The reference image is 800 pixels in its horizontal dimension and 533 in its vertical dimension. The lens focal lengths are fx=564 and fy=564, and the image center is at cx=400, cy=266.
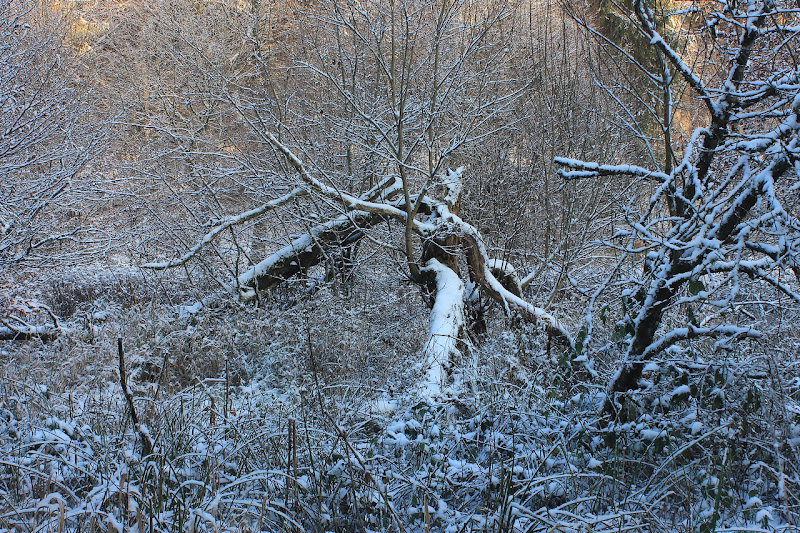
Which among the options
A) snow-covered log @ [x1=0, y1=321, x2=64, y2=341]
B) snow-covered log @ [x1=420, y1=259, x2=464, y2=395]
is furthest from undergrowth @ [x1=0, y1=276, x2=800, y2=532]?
snow-covered log @ [x1=0, y1=321, x2=64, y2=341]

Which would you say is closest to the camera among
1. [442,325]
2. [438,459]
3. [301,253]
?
[438,459]

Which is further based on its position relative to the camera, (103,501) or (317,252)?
(317,252)

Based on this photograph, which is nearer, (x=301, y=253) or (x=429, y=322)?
(x=429, y=322)

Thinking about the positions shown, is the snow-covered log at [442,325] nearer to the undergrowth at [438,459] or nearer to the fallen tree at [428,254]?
the fallen tree at [428,254]

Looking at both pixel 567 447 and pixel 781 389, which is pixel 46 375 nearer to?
pixel 567 447

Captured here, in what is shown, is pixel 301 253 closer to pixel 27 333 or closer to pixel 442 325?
pixel 442 325

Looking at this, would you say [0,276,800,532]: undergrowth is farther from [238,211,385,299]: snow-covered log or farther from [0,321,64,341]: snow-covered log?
[238,211,385,299]: snow-covered log

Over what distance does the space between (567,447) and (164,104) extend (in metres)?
11.0

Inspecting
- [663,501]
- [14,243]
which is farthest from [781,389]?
[14,243]

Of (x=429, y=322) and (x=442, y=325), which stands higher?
(x=442, y=325)

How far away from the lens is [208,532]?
2.37 m

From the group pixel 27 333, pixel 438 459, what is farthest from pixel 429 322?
pixel 27 333

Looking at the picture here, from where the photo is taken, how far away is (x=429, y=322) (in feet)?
20.2

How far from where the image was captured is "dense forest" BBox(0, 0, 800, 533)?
8.54 feet
